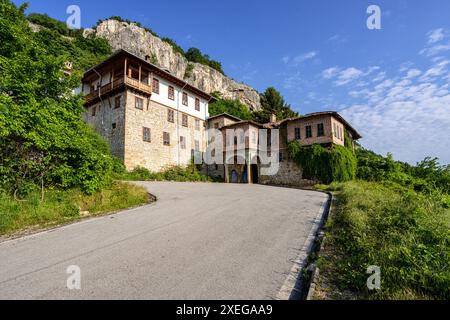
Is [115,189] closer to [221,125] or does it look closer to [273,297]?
[273,297]

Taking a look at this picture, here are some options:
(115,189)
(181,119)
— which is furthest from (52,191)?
(181,119)

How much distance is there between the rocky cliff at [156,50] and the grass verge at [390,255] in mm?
62029

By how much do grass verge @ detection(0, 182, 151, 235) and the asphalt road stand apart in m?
1.25

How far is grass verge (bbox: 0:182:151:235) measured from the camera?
7.67 metres

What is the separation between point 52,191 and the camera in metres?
9.57

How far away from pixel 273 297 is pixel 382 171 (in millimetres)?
26383

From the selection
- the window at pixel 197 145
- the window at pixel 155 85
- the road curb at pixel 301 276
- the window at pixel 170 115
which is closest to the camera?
the road curb at pixel 301 276

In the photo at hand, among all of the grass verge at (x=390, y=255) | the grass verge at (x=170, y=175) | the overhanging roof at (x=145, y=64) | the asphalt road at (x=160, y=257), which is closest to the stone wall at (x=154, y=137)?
the grass verge at (x=170, y=175)

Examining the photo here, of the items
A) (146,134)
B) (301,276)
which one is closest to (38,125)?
(301,276)

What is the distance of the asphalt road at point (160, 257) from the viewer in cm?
377

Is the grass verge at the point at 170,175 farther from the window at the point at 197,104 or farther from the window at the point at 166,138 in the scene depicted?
the window at the point at 197,104

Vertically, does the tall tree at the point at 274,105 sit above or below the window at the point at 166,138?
above

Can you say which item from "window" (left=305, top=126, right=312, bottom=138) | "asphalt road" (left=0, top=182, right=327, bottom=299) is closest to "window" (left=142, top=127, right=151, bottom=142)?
"window" (left=305, top=126, right=312, bottom=138)

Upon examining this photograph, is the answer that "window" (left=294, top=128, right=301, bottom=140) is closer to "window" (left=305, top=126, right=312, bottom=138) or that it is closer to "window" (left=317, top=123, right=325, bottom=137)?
"window" (left=305, top=126, right=312, bottom=138)
